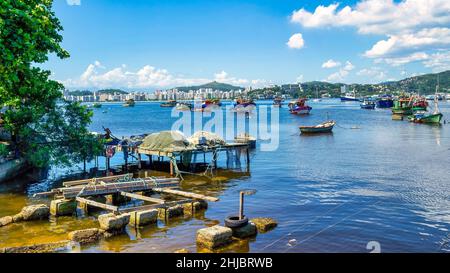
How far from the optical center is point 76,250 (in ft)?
57.4

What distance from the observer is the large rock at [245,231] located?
19406 millimetres

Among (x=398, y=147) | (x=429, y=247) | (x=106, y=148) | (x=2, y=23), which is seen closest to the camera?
(x=2, y=23)

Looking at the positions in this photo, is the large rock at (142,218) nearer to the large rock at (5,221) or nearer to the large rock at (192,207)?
the large rock at (192,207)

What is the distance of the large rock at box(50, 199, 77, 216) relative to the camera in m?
23.0

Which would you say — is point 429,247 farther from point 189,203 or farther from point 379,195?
point 189,203

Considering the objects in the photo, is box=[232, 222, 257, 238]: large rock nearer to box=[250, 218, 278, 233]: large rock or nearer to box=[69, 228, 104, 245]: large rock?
box=[250, 218, 278, 233]: large rock

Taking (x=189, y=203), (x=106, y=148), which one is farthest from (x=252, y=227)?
(x=106, y=148)

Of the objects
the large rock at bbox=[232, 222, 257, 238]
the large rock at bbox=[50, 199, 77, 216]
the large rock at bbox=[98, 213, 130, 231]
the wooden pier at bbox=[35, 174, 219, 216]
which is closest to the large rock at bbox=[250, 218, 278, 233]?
the large rock at bbox=[232, 222, 257, 238]

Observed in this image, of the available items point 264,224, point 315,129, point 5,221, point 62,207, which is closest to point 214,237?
point 264,224

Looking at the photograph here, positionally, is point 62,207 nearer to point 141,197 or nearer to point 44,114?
point 141,197

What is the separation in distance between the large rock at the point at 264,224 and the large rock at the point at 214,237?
9.37ft

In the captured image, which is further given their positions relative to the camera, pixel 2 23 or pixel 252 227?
pixel 252 227

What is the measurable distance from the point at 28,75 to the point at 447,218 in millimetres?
28249

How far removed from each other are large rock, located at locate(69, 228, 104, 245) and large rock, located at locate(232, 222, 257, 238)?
6.80 metres
